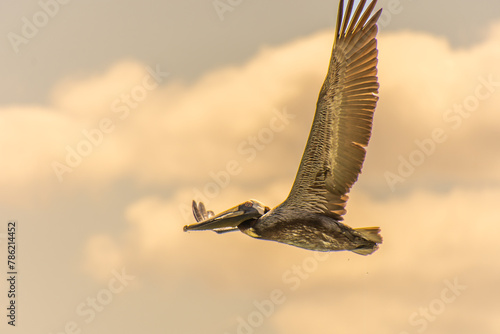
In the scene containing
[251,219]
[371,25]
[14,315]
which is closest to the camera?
[371,25]

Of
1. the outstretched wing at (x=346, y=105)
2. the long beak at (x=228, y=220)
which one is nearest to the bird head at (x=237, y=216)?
the long beak at (x=228, y=220)

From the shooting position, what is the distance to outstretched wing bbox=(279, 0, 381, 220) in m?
12.5

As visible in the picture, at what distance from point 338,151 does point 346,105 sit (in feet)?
2.27

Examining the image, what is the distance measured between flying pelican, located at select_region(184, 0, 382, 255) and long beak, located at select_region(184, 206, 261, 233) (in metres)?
0.20

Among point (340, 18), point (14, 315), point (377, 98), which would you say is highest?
point (340, 18)

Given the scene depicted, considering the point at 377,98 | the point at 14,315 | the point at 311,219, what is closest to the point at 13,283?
the point at 14,315

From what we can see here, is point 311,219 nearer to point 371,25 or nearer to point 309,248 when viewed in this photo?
point 309,248

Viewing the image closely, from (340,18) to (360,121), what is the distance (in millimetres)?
1537

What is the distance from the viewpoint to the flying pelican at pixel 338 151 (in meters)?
12.5

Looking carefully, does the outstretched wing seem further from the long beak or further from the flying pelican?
the long beak

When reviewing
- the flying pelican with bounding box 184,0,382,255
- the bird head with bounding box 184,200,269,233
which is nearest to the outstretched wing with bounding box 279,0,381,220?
the flying pelican with bounding box 184,0,382,255

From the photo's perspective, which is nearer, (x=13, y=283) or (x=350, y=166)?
(x=350, y=166)

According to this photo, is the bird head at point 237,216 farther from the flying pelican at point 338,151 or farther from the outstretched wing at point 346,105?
the outstretched wing at point 346,105

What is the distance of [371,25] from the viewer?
12414mm
